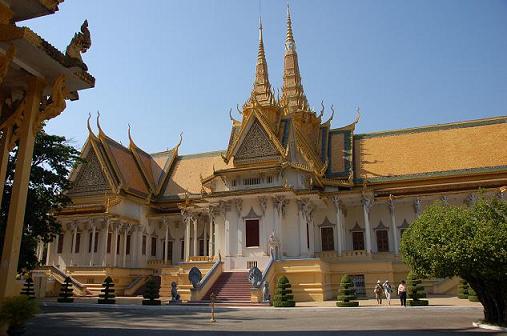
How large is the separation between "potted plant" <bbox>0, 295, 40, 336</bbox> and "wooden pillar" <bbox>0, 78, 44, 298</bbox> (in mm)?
174

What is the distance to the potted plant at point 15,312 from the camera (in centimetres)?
678

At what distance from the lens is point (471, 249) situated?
1080cm

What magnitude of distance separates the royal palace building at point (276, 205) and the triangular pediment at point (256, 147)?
0.23 ft

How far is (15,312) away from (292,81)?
35.5 m

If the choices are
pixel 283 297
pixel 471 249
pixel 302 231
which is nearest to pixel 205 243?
pixel 302 231

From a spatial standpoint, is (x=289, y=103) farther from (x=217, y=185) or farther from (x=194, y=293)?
(x=194, y=293)

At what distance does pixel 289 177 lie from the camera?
26.8m

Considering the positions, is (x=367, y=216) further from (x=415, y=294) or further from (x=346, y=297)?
(x=346, y=297)

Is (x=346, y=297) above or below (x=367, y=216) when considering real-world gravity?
below

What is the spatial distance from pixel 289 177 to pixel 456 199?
33.3ft

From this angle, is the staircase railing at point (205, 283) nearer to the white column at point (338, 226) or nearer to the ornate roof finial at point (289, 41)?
the white column at point (338, 226)

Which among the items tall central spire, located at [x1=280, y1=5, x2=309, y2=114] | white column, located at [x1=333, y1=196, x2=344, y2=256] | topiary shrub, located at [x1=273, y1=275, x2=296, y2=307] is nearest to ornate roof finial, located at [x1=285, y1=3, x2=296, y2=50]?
tall central spire, located at [x1=280, y1=5, x2=309, y2=114]

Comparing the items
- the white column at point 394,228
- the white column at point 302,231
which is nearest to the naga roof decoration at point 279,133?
the white column at point 302,231

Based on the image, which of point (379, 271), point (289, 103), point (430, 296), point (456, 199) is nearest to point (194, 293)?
point (379, 271)
